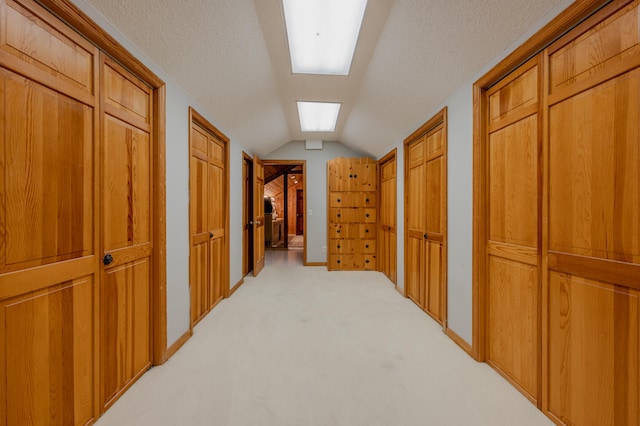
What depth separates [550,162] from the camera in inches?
52.9

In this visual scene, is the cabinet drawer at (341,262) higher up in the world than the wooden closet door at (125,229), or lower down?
lower down

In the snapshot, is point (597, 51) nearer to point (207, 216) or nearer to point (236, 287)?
point (207, 216)

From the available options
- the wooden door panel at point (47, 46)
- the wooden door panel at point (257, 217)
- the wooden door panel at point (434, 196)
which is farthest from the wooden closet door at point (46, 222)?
the wooden door panel at point (257, 217)

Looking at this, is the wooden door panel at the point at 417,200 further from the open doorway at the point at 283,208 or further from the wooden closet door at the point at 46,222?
the open doorway at the point at 283,208

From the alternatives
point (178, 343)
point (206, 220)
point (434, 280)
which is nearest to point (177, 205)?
point (206, 220)

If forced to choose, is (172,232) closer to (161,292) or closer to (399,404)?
(161,292)

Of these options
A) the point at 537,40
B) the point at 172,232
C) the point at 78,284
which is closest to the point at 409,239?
the point at 537,40

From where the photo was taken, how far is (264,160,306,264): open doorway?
25.3 ft

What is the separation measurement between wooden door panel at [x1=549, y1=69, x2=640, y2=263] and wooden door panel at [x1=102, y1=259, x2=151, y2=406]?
96.3 inches

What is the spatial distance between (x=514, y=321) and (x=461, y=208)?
34.4 inches

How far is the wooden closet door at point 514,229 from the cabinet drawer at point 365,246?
9.45ft

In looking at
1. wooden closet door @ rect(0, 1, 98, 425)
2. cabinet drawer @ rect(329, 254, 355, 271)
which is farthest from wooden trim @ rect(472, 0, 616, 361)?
cabinet drawer @ rect(329, 254, 355, 271)

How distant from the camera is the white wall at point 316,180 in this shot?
504 cm

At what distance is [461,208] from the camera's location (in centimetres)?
208
